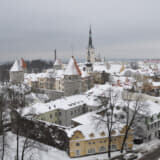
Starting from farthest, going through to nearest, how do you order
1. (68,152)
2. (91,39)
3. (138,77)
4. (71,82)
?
1. (91,39)
2. (138,77)
3. (71,82)
4. (68,152)

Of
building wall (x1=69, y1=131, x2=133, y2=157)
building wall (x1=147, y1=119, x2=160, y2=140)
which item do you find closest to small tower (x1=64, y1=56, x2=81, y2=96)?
building wall (x1=147, y1=119, x2=160, y2=140)

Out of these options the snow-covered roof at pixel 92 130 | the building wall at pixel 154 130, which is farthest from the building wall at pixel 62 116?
the building wall at pixel 154 130

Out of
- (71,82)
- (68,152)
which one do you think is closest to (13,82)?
(71,82)

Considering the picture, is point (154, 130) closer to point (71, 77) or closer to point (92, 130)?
point (92, 130)

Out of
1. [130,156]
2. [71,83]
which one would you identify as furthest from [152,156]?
[71,83]

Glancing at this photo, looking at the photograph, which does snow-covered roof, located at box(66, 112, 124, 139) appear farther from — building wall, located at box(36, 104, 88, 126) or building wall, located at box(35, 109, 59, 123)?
building wall, located at box(36, 104, 88, 126)

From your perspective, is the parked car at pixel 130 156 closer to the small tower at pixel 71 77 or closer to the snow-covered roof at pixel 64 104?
the snow-covered roof at pixel 64 104

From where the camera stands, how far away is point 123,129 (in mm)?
19078

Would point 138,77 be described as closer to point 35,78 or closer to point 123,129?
point 35,78

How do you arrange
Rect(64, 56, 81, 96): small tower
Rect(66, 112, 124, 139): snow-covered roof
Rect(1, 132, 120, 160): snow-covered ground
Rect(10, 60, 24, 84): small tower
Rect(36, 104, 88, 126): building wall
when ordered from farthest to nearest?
Rect(10, 60, 24, 84): small tower < Rect(64, 56, 81, 96): small tower < Rect(36, 104, 88, 126): building wall < Rect(66, 112, 124, 139): snow-covered roof < Rect(1, 132, 120, 160): snow-covered ground

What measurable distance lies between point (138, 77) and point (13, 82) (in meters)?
38.9

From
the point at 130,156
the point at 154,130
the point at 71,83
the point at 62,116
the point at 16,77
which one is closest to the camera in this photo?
the point at 130,156

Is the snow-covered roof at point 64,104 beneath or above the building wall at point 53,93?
above

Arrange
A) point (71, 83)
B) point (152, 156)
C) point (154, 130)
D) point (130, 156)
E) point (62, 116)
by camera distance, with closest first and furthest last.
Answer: point (152, 156), point (130, 156), point (154, 130), point (62, 116), point (71, 83)
